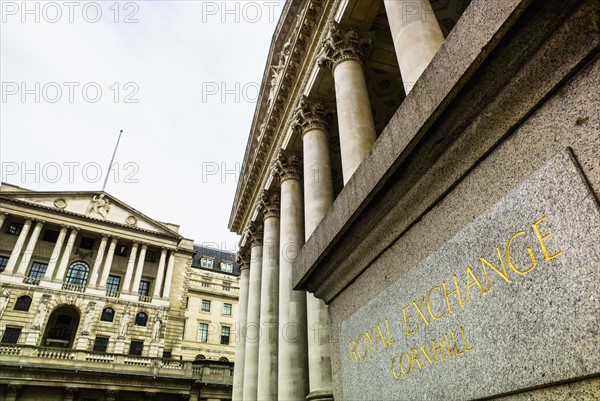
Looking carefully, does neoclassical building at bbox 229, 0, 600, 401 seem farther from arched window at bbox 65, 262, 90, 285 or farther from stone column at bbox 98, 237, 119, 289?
arched window at bbox 65, 262, 90, 285

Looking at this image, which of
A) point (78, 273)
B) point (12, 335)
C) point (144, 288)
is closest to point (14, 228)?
point (78, 273)

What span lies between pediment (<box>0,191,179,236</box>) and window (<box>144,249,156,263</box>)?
3.21 meters

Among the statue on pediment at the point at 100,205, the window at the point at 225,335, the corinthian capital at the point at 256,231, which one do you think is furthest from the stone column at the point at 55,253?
the corinthian capital at the point at 256,231

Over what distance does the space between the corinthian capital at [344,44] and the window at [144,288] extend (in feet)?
154

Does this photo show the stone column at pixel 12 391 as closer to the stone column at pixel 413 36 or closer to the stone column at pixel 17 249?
the stone column at pixel 17 249

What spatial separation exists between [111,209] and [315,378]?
50.1 meters

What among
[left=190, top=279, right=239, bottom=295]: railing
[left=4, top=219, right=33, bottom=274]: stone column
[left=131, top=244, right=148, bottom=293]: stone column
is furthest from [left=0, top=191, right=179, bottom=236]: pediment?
[left=190, top=279, right=239, bottom=295]: railing

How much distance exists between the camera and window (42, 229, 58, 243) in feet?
151

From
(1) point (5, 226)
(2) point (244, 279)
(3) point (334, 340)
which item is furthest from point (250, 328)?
(1) point (5, 226)

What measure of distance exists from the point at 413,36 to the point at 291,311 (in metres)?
9.41

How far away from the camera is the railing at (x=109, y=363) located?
3059cm

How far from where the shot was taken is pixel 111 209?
1971 inches

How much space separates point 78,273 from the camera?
148ft

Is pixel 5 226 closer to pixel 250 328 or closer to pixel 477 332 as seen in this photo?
pixel 250 328
